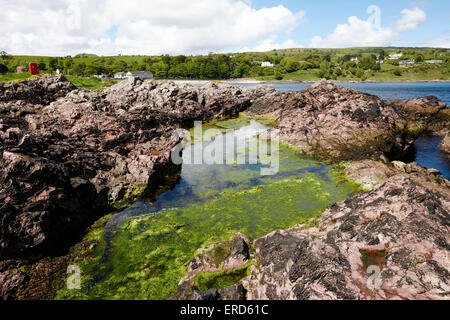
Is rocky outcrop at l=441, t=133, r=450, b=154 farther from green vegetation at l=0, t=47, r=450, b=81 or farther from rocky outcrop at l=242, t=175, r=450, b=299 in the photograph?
green vegetation at l=0, t=47, r=450, b=81

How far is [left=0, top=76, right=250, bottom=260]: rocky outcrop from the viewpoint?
8234mm

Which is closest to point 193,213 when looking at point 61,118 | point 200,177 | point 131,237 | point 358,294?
point 131,237

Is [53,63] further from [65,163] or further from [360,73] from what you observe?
[360,73]

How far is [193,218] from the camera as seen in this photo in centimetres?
1104

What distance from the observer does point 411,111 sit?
28.8 m

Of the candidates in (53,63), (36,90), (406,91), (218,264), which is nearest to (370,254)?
(218,264)

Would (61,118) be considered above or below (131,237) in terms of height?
above

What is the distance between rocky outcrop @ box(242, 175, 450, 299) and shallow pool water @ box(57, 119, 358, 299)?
273 cm

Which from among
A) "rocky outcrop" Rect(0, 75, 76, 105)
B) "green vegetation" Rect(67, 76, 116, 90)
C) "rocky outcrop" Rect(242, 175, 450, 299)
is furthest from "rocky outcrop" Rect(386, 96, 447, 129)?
"green vegetation" Rect(67, 76, 116, 90)

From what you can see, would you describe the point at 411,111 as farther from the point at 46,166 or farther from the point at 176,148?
the point at 46,166

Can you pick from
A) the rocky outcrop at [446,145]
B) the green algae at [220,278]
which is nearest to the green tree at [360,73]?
the rocky outcrop at [446,145]

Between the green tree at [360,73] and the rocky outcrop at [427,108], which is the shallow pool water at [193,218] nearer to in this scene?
the rocky outcrop at [427,108]

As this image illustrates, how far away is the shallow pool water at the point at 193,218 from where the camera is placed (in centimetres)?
764
